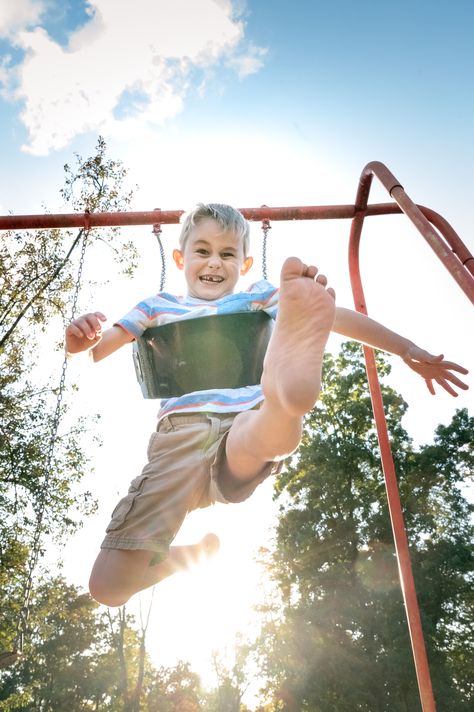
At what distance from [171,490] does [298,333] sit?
2.22 feet

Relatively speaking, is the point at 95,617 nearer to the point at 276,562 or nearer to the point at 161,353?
the point at 276,562

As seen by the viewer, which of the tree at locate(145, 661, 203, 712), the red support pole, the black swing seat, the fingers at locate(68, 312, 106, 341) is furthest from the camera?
the tree at locate(145, 661, 203, 712)

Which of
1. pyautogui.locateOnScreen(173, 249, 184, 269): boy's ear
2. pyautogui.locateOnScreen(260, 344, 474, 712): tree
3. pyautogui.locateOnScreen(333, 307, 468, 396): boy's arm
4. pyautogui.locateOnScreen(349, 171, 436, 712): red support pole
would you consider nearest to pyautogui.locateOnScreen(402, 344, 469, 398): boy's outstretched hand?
pyautogui.locateOnScreen(333, 307, 468, 396): boy's arm

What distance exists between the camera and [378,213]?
9.64 ft

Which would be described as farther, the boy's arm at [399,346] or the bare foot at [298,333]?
the boy's arm at [399,346]

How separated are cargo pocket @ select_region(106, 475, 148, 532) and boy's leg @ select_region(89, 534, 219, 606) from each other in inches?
3.0

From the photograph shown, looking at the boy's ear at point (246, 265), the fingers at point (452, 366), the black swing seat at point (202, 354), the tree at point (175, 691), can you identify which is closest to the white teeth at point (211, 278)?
the boy's ear at point (246, 265)

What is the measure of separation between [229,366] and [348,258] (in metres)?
1.62

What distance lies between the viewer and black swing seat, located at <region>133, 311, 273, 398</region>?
1.68 m

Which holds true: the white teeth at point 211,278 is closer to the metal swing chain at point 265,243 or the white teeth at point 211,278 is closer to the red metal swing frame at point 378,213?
the metal swing chain at point 265,243

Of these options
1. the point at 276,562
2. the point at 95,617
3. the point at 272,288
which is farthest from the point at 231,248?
the point at 95,617

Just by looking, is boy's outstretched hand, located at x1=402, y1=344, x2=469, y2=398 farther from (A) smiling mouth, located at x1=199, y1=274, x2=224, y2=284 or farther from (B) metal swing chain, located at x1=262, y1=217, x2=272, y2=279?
(A) smiling mouth, located at x1=199, y1=274, x2=224, y2=284

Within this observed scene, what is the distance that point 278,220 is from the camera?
2.84m

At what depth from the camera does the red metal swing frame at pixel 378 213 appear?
6.98 ft
